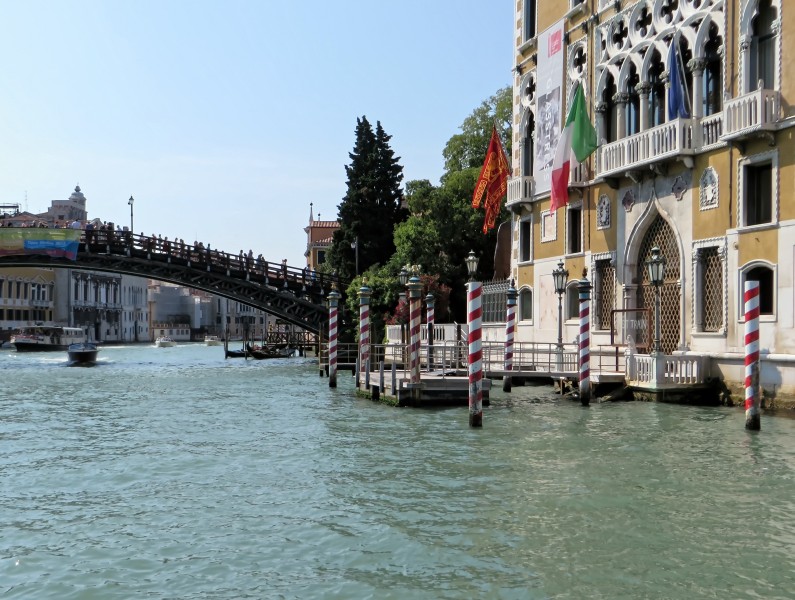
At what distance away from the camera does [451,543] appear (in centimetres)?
661

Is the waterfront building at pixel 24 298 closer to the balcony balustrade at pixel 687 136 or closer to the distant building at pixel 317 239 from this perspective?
the distant building at pixel 317 239

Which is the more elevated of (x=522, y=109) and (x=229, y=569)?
(x=522, y=109)

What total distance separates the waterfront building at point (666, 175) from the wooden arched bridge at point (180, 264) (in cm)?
1327

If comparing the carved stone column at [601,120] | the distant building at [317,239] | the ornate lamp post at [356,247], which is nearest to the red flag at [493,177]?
the carved stone column at [601,120]

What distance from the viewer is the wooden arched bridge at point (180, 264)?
32.8 m

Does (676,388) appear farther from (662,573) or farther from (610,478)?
(662,573)

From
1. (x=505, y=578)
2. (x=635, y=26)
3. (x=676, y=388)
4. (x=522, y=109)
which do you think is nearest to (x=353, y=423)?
(x=676, y=388)

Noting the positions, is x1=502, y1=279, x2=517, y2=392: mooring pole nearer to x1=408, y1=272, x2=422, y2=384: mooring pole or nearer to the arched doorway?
x1=408, y1=272, x2=422, y2=384: mooring pole

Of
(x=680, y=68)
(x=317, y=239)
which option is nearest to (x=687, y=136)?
(x=680, y=68)

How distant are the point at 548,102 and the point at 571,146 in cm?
258

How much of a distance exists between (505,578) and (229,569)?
180 cm

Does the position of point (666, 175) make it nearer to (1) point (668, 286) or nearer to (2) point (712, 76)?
(2) point (712, 76)

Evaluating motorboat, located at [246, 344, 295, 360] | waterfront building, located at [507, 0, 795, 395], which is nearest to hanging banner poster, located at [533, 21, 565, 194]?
waterfront building, located at [507, 0, 795, 395]

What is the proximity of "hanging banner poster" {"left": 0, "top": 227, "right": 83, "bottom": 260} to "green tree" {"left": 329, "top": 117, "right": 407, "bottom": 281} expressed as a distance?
35.5 ft
